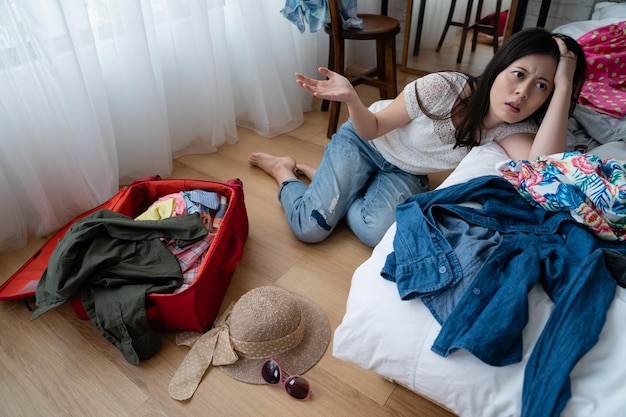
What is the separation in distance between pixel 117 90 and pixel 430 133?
1157 mm

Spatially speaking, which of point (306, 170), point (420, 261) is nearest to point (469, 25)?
point (306, 170)

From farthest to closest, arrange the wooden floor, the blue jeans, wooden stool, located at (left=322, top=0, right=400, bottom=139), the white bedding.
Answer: wooden stool, located at (left=322, top=0, right=400, bottom=139), the blue jeans, the wooden floor, the white bedding

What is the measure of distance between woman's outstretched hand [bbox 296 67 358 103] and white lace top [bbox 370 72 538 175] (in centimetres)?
20

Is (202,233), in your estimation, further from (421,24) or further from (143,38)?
(421,24)

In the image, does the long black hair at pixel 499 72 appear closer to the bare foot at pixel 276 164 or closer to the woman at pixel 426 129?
the woman at pixel 426 129

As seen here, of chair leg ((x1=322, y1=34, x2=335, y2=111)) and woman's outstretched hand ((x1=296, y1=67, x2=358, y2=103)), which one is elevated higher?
woman's outstretched hand ((x1=296, y1=67, x2=358, y2=103))

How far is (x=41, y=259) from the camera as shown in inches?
55.4

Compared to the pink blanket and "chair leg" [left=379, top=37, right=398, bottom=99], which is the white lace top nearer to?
the pink blanket

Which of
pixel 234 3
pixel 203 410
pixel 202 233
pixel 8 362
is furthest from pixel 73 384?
pixel 234 3

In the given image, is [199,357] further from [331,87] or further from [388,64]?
[388,64]

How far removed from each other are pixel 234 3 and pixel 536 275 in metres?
1.66

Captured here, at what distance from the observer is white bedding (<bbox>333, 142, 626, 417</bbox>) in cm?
69

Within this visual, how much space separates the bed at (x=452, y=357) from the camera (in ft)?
2.26

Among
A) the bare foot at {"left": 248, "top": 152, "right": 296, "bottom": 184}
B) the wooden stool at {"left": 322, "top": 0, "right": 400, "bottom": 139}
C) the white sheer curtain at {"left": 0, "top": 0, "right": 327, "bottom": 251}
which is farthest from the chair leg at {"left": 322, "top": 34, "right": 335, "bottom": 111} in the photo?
the bare foot at {"left": 248, "top": 152, "right": 296, "bottom": 184}
